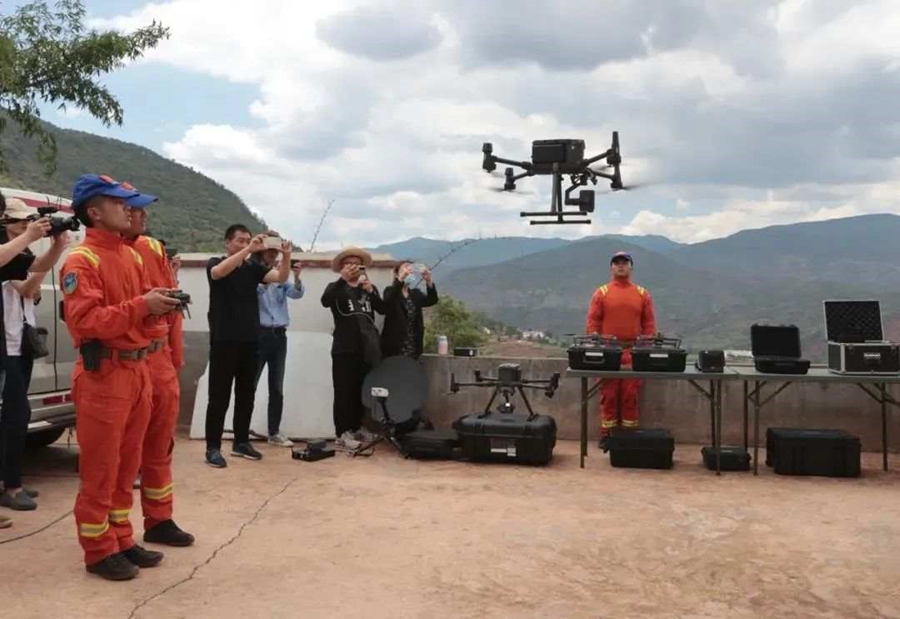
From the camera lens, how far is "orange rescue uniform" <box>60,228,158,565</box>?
3.53 meters

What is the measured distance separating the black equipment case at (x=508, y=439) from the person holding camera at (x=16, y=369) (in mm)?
3278

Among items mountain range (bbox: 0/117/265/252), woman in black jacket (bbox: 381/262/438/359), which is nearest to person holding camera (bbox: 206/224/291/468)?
woman in black jacket (bbox: 381/262/438/359)

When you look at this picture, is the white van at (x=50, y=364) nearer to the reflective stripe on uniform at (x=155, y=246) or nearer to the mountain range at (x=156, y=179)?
the reflective stripe on uniform at (x=155, y=246)

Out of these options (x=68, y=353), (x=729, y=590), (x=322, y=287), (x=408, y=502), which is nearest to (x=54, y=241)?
(x=68, y=353)

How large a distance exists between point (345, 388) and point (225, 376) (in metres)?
1.29

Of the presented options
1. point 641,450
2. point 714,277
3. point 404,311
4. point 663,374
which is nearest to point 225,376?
point 404,311

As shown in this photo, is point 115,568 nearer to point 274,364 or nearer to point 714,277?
point 274,364

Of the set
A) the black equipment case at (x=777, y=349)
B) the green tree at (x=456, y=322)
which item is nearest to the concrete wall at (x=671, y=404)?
the black equipment case at (x=777, y=349)

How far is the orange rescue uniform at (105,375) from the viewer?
353cm

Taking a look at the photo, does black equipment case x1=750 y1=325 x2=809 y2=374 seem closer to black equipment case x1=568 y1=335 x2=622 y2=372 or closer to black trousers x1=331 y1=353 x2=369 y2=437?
black equipment case x1=568 y1=335 x2=622 y2=372

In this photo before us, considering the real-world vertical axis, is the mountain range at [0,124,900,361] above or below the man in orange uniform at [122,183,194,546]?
above

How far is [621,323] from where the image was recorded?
295 inches

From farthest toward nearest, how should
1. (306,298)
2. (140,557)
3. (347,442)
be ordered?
(306,298) < (347,442) < (140,557)

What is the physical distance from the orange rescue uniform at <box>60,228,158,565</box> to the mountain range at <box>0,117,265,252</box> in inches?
1298
